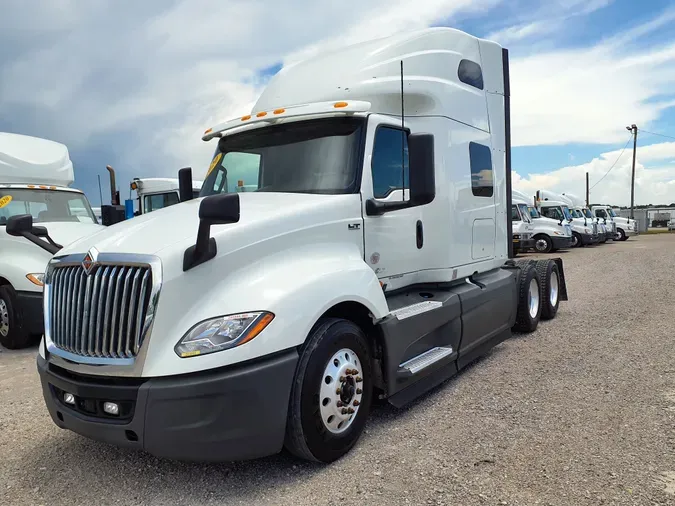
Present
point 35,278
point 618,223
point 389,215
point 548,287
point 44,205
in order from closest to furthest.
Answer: point 389,215 → point 35,278 → point 548,287 → point 44,205 → point 618,223

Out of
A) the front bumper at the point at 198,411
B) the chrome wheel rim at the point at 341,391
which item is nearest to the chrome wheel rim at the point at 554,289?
the chrome wheel rim at the point at 341,391

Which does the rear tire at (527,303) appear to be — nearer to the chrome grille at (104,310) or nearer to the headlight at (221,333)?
the headlight at (221,333)

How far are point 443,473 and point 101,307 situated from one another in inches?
93.5

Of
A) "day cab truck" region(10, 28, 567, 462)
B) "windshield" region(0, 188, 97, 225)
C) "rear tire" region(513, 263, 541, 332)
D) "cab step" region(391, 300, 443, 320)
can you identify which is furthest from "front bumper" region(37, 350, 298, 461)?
"windshield" region(0, 188, 97, 225)

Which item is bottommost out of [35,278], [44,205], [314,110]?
[35,278]

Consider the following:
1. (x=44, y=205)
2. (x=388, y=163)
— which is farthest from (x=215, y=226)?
(x=44, y=205)

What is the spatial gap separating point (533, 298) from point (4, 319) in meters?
7.47

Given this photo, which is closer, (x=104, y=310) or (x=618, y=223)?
(x=104, y=310)

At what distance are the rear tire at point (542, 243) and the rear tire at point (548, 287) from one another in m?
14.7

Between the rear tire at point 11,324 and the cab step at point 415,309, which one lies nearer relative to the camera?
the cab step at point 415,309

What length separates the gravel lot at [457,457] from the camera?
3256 millimetres

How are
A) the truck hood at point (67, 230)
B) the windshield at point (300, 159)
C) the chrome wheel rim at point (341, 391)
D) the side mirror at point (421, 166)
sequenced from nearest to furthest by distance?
the chrome wheel rim at point (341, 391) → the side mirror at point (421, 166) → the windshield at point (300, 159) → the truck hood at point (67, 230)

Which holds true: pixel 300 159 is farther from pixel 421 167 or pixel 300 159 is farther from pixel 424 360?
pixel 424 360

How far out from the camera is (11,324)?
7.28 metres
